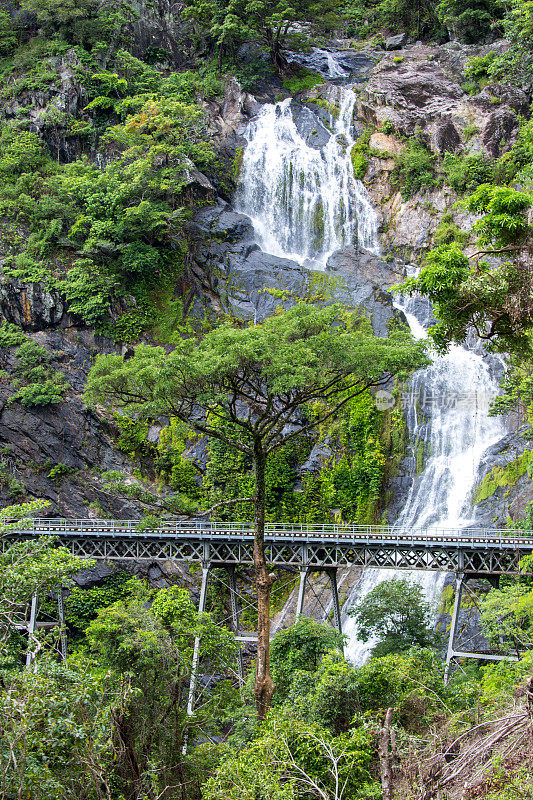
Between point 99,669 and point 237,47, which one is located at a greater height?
point 237,47

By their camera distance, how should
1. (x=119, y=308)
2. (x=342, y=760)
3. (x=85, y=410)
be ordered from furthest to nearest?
1. (x=119, y=308)
2. (x=85, y=410)
3. (x=342, y=760)

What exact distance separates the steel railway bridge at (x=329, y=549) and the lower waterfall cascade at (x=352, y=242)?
2434mm

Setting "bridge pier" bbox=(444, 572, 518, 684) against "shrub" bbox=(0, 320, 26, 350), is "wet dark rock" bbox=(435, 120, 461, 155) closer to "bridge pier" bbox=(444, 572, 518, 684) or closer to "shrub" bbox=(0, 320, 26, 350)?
"shrub" bbox=(0, 320, 26, 350)

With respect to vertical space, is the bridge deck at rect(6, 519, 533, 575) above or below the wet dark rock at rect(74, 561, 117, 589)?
above

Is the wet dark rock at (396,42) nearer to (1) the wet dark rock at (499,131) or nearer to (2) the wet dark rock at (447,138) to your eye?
(2) the wet dark rock at (447,138)

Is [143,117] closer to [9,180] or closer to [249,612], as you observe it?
[9,180]

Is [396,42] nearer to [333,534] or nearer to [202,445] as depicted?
[202,445]

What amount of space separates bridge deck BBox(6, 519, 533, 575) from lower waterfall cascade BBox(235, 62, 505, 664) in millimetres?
2470

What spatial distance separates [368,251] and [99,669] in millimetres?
32364

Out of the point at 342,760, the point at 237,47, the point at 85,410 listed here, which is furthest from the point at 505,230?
the point at 237,47

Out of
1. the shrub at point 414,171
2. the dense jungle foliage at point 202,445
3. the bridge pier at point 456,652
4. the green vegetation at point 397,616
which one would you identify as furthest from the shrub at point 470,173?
the green vegetation at point 397,616

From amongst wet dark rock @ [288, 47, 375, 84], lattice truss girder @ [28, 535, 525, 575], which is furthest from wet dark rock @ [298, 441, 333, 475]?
wet dark rock @ [288, 47, 375, 84]

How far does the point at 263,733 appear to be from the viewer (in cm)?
1365

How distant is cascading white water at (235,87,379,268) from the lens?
42.8 m
